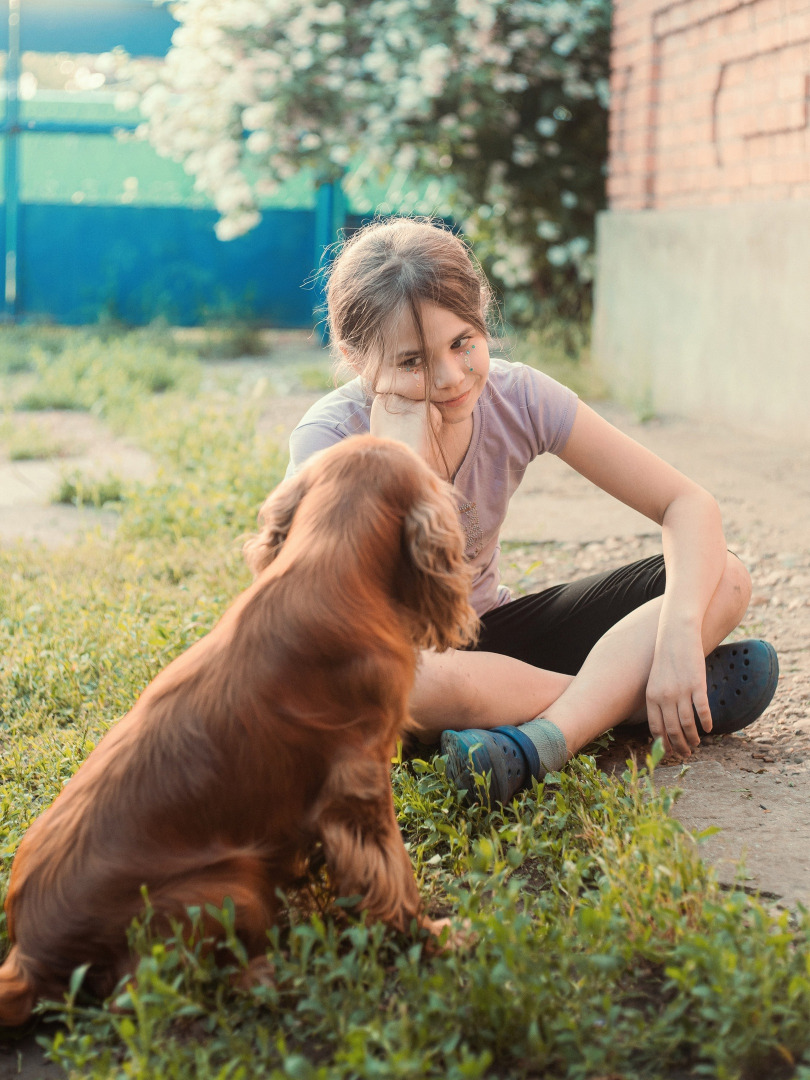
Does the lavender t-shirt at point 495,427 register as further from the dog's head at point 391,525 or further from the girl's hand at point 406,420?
the dog's head at point 391,525

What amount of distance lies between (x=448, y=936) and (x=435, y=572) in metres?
0.59

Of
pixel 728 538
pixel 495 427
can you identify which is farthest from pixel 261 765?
pixel 728 538

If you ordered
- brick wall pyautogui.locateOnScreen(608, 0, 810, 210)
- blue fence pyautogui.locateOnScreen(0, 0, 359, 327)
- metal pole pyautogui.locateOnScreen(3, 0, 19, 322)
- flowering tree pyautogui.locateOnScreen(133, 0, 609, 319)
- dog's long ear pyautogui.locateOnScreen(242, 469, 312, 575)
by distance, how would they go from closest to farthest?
dog's long ear pyautogui.locateOnScreen(242, 469, 312, 575) → brick wall pyautogui.locateOnScreen(608, 0, 810, 210) → flowering tree pyautogui.locateOnScreen(133, 0, 609, 319) → metal pole pyautogui.locateOnScreen(3, 0, 19, 322) → blue fence pyautogui.locateOnScreen(0, 0, 359, 327)

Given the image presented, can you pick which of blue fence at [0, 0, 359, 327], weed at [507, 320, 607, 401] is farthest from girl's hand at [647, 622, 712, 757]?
blue fence at [0, 0, 359, 327]

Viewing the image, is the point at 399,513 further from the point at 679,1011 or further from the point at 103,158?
the point at 103,158

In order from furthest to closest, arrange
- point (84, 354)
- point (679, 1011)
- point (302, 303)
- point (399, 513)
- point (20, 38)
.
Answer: point (302, 303) < point (20, 38) < point (84, 354) < point (399, 513) < point (679, 1011)

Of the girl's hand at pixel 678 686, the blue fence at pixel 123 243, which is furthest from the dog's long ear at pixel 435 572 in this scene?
the blue fence at pixel 123 243

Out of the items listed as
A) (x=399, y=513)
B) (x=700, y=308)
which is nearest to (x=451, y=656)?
(x=399, y=513)

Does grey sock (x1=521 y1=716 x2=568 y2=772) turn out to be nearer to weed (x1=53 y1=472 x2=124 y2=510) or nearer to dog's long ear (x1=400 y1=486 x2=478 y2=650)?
dog's long ear (x1=400 y1=486 x2=478 y2=650)

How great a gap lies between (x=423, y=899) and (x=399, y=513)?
756 millimetres

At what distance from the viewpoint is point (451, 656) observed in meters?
2.54

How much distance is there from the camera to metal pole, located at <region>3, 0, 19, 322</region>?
11.2 m

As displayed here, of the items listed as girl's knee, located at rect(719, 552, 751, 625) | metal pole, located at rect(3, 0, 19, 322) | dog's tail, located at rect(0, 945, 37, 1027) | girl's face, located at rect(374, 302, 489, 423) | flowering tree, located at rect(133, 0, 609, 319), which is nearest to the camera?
dog's tail, located at rect(0, 945, 37, 1027)

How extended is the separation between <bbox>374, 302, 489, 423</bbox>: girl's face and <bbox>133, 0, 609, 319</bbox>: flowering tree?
7149 mm
